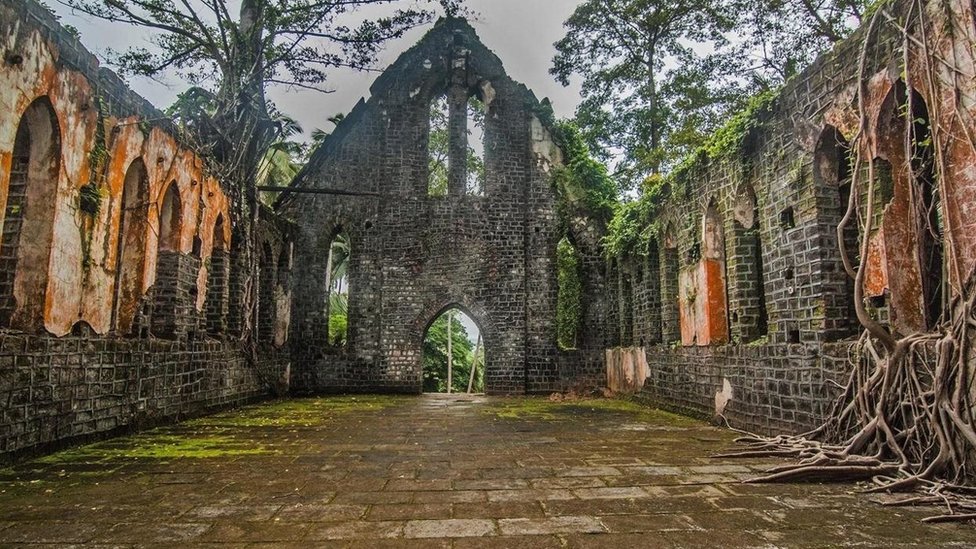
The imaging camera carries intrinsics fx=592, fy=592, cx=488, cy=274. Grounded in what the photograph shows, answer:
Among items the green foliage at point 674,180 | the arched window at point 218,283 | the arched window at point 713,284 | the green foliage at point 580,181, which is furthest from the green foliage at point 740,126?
the arched window at point 218,283

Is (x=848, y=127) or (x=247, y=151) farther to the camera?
(x=247, y=151)

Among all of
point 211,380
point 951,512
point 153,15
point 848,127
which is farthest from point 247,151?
point 951,512

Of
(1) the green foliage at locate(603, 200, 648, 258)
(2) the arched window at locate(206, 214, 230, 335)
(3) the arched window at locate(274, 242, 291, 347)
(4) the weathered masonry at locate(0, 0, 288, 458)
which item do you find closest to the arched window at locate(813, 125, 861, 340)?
(1) the green foliage at locate(603, 200, 648, 258)

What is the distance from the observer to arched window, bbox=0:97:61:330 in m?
5.02

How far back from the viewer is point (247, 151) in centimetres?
1081

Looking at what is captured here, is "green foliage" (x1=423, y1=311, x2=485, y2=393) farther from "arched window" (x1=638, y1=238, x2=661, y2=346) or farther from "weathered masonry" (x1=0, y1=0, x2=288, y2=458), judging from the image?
"weathered masonry" (x1=0, y1=0, x2=288, y2=458)

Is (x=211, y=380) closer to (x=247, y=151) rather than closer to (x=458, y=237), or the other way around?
(x=247, y=151)

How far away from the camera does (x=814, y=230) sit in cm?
573

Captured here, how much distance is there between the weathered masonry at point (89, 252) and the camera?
4.93 m

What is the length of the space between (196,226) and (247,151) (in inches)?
106

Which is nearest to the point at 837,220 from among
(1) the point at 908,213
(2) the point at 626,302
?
(1) the point at 908,213

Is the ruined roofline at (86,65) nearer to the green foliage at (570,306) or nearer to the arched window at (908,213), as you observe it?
the arched window at (908,213)

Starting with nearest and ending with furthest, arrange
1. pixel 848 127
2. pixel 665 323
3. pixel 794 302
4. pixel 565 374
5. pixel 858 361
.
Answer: pixel 858 361 < pixel 848 127 < pixel 794 302 < pixel 665 323 < pixel 565 374

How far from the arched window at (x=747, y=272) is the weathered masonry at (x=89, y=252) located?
7.07m
